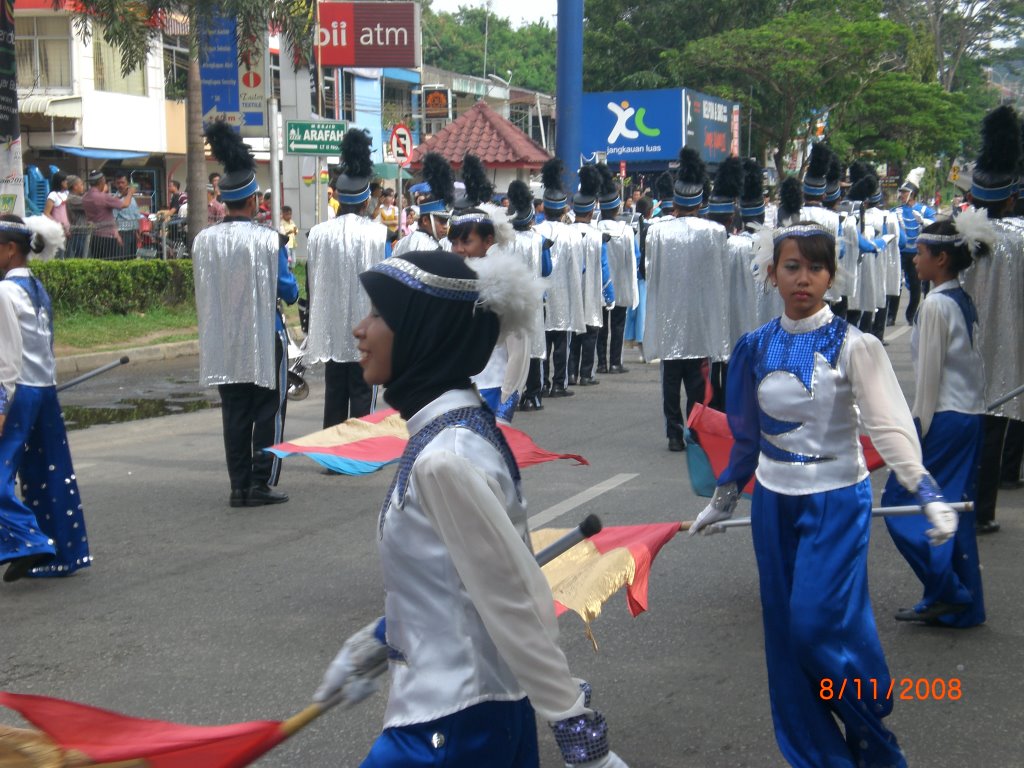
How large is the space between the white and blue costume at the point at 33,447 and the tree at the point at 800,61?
115 feet

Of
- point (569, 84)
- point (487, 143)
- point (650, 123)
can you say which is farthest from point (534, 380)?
point (487, 143)

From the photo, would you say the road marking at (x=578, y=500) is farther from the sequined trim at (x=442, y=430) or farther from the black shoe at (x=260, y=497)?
the sequined trim at (x=442, y=430)

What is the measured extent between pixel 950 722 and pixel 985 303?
11.5 ft

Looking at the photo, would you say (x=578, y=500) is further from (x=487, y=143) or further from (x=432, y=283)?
(x=487, y=143)

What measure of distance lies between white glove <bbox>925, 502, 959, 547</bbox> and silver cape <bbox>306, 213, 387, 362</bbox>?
6.23 m

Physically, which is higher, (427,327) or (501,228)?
(501,228)

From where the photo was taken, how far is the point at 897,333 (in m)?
20.5

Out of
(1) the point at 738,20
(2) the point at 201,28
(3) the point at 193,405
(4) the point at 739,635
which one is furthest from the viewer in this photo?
(1) the point at 738,20

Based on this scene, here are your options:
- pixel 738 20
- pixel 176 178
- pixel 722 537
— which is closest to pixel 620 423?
pixel 722 537

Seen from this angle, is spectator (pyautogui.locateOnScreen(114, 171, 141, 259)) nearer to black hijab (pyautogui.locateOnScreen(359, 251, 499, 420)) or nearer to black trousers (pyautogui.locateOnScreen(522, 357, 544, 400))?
black trousers (pyautogui.locateOnScreen(522, 357, 544, 400))

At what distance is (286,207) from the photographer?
25.7m

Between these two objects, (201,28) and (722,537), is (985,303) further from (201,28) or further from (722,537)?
(201,28)

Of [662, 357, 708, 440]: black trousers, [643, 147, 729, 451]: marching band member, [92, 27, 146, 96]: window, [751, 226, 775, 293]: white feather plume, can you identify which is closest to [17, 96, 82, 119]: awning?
[92, 27, 146, 96]: window

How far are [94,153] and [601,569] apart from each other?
3222 centimetres
